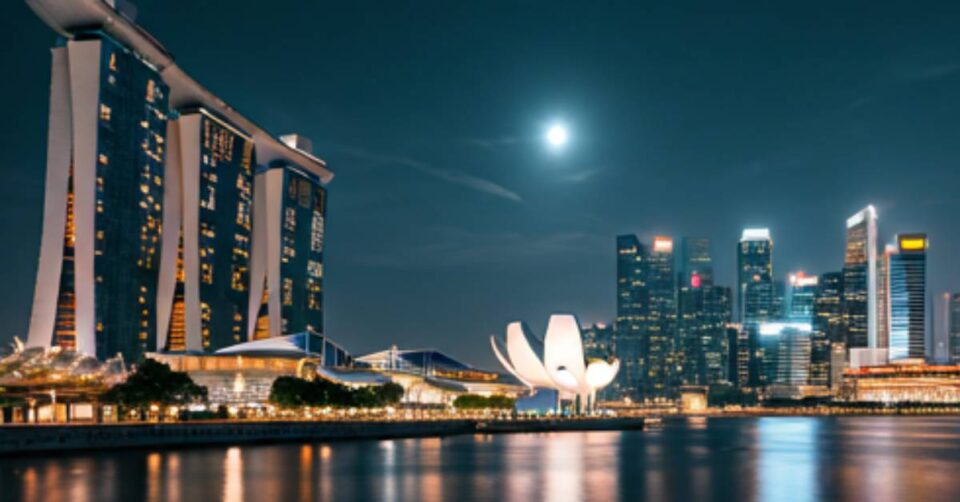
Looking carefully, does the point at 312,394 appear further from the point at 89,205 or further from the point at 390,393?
the point at 89,205

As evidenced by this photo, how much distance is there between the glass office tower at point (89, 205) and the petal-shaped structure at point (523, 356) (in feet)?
135

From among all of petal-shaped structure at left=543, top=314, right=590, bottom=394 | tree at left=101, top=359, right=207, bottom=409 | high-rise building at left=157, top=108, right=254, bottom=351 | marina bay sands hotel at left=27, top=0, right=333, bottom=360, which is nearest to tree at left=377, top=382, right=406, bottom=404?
petal-shaped structure at left=543, top=314, right=590, bottom=394

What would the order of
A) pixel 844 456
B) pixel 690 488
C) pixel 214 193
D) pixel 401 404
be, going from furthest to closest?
pixel 214 193 → pixel 401 404 → pixel 844 456 → pixel 690 488

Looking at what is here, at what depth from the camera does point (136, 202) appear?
351 feet

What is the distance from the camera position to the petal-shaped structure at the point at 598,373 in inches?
4732

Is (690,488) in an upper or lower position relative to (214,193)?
lower

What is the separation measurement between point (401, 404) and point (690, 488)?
7997 cm

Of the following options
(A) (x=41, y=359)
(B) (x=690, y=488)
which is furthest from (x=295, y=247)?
(B) (x=690, y=488)

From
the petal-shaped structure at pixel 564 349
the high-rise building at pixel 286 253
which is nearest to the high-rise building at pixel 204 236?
the high-rise building at pixel 286 253

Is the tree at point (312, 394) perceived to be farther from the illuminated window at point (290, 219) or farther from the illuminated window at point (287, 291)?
the illuminated window at point (290, 219)

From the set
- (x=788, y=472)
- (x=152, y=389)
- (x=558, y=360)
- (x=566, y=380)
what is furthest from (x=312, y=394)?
(x=788, y=472)

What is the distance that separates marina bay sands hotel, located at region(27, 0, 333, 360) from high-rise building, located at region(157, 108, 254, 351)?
17 cm

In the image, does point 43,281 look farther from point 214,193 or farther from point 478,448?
point 478,448

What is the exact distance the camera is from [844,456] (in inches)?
2719
